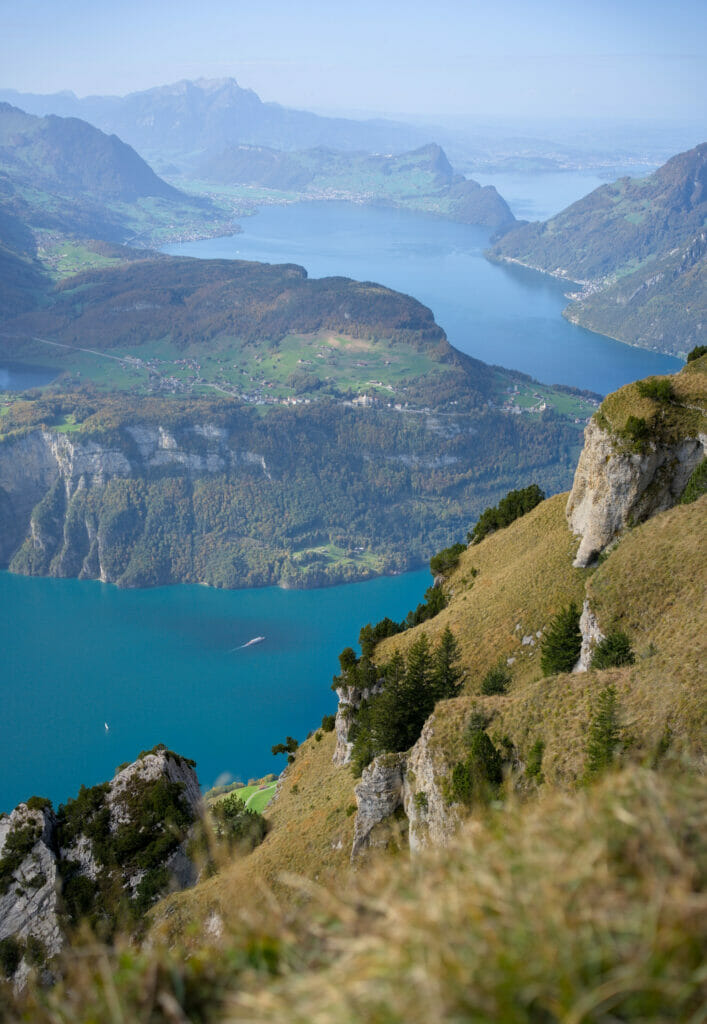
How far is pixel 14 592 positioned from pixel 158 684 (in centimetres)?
5010

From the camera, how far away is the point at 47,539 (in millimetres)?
158250

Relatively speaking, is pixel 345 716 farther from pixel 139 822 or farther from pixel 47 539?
pixel 47 539

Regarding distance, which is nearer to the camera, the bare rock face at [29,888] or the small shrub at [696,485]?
the bare rock face at [29,888]

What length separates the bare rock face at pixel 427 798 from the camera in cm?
2036

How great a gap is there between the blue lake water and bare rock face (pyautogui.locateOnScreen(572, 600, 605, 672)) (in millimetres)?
75315

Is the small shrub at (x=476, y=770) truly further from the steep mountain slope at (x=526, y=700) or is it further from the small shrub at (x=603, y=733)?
the small shrub at (x=603, y=733)

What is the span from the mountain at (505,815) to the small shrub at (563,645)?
0.10 metres

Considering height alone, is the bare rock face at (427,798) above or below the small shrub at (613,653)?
below

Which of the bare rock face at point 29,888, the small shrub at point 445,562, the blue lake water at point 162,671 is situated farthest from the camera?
the blue lake water at point 162,671

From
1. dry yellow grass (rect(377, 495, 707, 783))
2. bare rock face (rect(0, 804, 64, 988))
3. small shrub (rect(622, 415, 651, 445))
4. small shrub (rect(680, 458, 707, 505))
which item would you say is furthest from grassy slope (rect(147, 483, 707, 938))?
bare rock face (rect(0, 804, 64, 988))

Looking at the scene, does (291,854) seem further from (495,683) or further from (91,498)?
(91,498)

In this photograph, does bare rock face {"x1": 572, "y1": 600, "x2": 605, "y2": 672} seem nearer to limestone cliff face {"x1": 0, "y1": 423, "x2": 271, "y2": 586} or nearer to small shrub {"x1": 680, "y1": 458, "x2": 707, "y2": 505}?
small shrub {"x1": 680, "y1": 458, "x2": 707, "y2": 505}

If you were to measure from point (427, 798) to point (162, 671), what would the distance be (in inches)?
4125

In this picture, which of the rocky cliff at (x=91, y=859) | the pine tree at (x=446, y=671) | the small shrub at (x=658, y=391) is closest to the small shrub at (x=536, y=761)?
the pine tree at (x=446, y=671)
